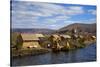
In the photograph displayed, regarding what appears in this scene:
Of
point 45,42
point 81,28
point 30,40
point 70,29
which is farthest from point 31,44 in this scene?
point 81,28

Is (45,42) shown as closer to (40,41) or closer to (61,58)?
(40,41)

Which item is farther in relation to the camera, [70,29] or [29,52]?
[70,29]

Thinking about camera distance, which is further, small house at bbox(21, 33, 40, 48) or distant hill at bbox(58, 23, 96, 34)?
distant hill at bbox(58, 23, 96, 34)

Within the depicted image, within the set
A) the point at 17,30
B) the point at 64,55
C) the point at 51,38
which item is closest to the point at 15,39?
the point at 17,30

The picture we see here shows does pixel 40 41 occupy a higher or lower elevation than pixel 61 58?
higher

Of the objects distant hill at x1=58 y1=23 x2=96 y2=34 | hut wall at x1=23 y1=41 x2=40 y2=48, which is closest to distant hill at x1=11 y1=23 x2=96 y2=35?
distant hill at x1=58 y1=23 x2=96 y2=34

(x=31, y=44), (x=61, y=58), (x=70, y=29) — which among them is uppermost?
(x=70, y=29)

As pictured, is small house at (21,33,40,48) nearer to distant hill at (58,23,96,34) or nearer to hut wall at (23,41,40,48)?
hut wall at (23,41,40,48)

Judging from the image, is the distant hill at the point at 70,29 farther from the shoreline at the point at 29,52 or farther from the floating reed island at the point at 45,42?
the shoreline at the point at 29,52
